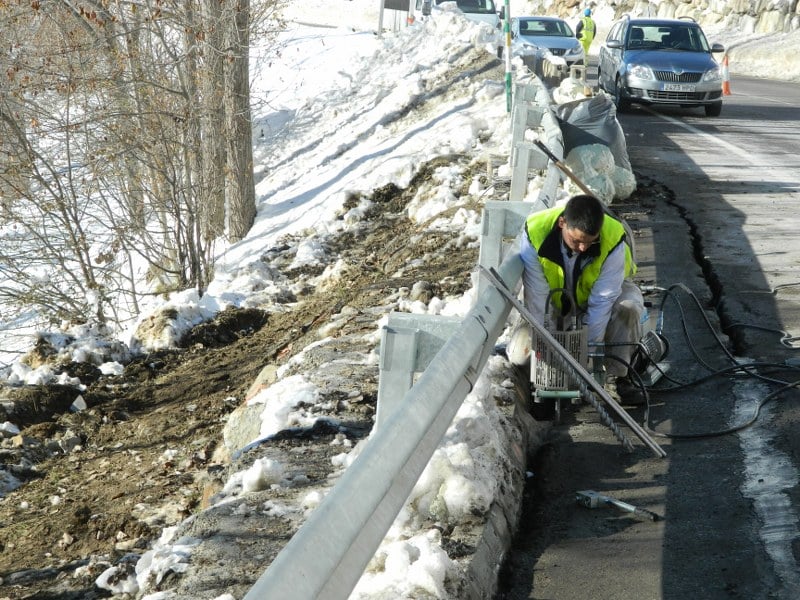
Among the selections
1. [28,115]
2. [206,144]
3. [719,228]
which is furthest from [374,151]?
[719,228]

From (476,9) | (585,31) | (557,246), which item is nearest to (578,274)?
(557,246)

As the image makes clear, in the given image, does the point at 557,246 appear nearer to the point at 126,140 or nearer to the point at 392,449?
the point at 392,449

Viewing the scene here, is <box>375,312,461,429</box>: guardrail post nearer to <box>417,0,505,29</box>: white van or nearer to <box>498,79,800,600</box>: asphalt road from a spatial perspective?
<box>498,79,800,600</box>: asphalt road

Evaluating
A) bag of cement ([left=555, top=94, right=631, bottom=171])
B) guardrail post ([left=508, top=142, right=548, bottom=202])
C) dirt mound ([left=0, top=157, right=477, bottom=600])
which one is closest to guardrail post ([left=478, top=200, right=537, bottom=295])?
dirt mound ([left=0, top=157, right=477, bottom=600])

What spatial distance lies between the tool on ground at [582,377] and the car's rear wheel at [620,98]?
611 inches

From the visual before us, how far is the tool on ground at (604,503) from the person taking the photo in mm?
4414

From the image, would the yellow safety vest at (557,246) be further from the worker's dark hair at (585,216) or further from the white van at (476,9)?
the white van at (476,9)

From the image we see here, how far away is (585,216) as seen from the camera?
218 inches

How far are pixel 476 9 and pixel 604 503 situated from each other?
29036 mm

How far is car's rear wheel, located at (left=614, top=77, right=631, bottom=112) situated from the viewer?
65.8ft

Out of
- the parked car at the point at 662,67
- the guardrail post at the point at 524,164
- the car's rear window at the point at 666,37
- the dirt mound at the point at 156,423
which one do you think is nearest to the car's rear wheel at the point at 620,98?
the parked car at the point at 662,67

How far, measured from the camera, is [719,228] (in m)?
10.2

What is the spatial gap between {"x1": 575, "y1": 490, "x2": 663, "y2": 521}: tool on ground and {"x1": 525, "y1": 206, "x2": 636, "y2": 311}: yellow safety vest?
4.93 ft

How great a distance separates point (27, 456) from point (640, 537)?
4920 mm
